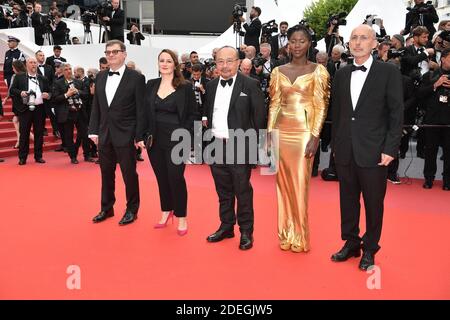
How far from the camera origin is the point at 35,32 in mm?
12859

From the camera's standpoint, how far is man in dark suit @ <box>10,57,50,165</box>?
7812 mm

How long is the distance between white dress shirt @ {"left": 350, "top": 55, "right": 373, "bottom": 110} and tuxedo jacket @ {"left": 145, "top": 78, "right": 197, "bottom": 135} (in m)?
1.49

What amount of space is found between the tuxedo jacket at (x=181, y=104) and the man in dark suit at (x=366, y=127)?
1.34 m

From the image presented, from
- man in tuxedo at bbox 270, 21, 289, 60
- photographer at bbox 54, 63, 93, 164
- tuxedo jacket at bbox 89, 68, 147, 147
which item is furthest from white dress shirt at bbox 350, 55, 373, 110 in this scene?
man in tuxedo at bbox 270, 21, 289, 60

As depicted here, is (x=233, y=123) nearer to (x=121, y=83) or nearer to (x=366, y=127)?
(x=366, y=127)

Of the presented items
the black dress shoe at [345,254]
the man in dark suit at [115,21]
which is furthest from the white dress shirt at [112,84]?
the man in dark suit at [115,21]

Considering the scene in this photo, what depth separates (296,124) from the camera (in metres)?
3.61

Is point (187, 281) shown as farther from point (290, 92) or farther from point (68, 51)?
point (68, 51)

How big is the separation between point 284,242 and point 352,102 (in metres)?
1.32

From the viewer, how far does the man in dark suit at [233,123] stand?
3.71 m

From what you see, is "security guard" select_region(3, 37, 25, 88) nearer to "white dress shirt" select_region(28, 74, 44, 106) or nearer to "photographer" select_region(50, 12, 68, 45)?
"photographer" select_region(50, 12, 68, 45)

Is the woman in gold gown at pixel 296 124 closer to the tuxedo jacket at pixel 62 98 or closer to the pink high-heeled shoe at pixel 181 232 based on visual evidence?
the pink high-heeled shoe at pixel 181 232

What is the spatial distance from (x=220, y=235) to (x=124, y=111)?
1.50 meters

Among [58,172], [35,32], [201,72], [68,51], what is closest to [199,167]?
[201,72]
